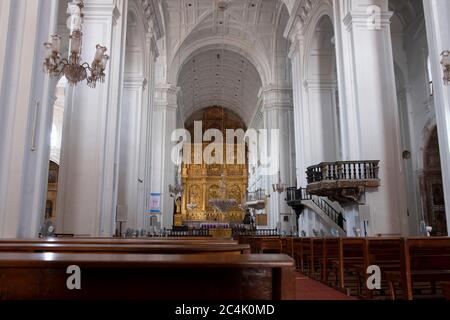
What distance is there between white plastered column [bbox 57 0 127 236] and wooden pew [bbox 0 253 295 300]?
19.7 ft

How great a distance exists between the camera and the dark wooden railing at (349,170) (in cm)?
855

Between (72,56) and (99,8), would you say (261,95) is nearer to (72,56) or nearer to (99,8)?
(99,8)

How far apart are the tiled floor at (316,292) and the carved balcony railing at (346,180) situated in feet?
12.5

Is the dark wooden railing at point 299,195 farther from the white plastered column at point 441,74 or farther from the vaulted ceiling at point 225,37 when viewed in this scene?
the vaulted ceiling at point 225,37

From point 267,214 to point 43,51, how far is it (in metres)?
15.2

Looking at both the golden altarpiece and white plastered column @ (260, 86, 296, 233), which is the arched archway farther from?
the golden altarpiece

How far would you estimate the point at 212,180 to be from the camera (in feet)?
101

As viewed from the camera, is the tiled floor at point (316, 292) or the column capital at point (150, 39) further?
the column capital at point (150, 39)

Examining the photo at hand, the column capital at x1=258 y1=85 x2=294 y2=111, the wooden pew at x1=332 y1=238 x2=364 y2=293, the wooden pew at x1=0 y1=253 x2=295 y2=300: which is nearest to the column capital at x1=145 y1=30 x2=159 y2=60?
the column capital at x1=258 y1=85 x2=294 y2=111

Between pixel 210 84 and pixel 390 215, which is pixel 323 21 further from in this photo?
pixel 210 84

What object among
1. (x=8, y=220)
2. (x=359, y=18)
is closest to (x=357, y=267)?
(x=8, y=220)

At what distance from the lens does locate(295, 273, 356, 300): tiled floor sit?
13.1 feet

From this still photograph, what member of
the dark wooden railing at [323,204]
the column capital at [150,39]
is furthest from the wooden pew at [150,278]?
the column capital at [150,39]

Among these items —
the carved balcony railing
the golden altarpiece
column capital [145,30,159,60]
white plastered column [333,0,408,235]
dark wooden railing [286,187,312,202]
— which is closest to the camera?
the carved balcony railing
